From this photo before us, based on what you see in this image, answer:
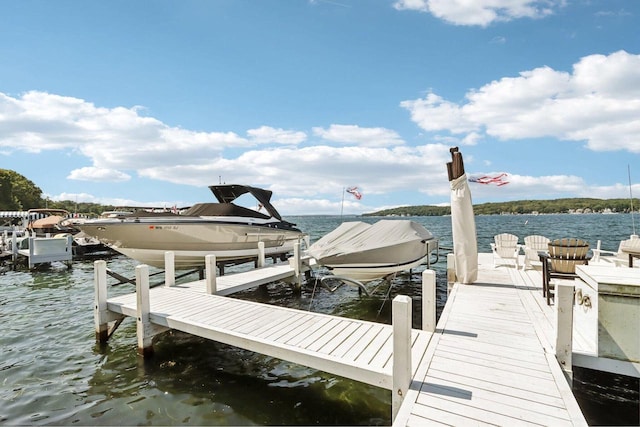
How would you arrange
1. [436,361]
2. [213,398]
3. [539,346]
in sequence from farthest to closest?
[213,398], [539,346], [436,361]

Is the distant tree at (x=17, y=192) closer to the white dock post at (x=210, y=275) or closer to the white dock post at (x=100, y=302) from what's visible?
the white dock post at (x=100, y=302)

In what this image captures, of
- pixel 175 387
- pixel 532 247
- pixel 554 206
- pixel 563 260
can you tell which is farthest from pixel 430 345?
pixel 554 206

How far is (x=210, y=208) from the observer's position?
1243 cm

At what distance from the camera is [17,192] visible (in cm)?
6512

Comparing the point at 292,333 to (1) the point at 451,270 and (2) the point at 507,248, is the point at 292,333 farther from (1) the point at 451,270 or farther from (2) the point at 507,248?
(2) the point at 507,248

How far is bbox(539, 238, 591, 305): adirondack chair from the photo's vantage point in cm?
A: 573

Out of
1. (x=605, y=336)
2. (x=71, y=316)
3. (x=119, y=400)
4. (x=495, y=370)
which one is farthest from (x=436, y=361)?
(x=71, y=316)

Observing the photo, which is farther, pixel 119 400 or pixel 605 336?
pixel 119 400

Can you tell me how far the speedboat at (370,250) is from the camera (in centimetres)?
793

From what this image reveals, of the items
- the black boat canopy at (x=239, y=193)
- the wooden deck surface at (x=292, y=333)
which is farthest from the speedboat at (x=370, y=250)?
the black boat canopy at (x=239, y=193)

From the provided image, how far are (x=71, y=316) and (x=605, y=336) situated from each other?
1132cm

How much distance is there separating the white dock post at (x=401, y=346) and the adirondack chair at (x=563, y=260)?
13.3 feet

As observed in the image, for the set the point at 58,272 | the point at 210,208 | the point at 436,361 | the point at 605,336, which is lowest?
the point at 58,272

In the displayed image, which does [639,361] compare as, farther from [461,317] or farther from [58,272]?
[58,272]
